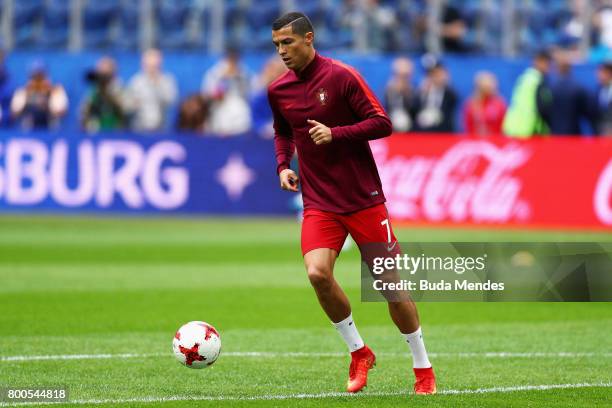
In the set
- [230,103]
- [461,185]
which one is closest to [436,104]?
[461,185]

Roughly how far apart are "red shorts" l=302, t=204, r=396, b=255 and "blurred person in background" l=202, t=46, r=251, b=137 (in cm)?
1602

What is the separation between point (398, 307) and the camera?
8352 mm

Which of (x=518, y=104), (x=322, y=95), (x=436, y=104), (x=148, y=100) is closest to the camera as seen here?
(x=322, y=95)

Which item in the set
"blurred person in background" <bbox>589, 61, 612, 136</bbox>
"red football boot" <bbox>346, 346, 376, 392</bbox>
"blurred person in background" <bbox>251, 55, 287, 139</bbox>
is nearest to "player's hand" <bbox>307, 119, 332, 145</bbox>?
"red football boot" <bbox>346, 346, 376, 392</bbox>

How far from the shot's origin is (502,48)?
26.1m

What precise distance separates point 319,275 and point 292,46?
1.45m

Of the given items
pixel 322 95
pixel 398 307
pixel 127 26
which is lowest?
pixel 127 26

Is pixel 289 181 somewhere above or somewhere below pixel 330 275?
above

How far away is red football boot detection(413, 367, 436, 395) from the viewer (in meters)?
8.34

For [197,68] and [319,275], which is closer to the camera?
[319,275]

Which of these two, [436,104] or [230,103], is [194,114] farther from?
[436,104]

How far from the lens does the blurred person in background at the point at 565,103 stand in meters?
23.1

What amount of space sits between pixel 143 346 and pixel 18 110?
15.2m

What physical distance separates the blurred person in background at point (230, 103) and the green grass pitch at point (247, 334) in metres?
4.88
